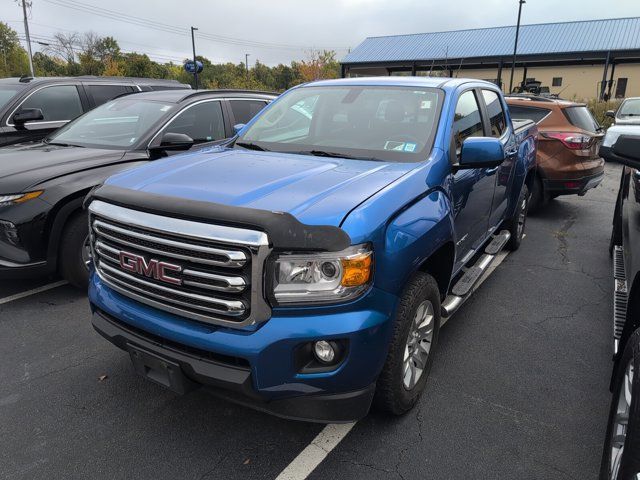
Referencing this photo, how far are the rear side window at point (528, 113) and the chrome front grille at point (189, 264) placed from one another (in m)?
6.80

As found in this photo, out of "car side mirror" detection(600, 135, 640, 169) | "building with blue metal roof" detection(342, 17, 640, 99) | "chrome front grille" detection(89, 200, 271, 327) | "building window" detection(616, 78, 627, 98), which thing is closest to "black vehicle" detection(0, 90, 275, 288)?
"chrome front grille" detection(89, 200, 271, 327)

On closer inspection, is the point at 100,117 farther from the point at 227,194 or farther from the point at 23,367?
the point at 227,194

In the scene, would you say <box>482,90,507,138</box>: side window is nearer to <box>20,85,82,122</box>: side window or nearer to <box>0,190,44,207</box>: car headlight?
<box>0,190,44,207</box>: car headlight

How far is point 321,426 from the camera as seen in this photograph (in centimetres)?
267

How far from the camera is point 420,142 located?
305 cm

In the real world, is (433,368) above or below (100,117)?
below

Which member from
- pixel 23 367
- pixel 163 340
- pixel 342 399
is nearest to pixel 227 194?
pixel 163 340

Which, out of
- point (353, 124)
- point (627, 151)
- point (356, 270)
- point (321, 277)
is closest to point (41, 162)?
point (353, 124)

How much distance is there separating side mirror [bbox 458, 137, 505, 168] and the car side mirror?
2.25ft

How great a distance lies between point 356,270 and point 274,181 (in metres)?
0.72

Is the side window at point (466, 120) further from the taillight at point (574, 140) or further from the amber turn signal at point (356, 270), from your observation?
the taillight at point (574, 140)

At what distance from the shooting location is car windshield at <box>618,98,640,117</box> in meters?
12.9

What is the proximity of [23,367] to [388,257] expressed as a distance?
2670 millimetres

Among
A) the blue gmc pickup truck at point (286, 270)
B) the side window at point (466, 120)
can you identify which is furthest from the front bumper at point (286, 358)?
the side window at point (466, 120)
